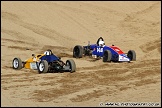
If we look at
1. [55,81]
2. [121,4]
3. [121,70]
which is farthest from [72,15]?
[55,81]

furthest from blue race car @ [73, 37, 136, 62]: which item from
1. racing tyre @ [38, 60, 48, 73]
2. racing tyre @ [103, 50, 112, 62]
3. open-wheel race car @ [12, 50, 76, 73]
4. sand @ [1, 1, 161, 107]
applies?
racing tyre @ [38, 60, 48, 73]

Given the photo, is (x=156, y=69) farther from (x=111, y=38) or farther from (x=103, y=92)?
(x=111, y=38)

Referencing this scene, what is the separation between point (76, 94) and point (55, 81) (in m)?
2.51

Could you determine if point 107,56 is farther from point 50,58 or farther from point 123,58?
point 50,58

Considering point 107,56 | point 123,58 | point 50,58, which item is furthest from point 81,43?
point 50,58

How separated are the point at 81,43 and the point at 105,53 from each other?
10.4 meters

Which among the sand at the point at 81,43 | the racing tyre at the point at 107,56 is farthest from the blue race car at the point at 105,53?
the sand at the point at 81,43

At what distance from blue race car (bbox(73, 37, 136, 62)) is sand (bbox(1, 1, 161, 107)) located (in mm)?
466

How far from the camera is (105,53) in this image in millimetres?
21750

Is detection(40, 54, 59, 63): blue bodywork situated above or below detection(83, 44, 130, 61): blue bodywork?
below

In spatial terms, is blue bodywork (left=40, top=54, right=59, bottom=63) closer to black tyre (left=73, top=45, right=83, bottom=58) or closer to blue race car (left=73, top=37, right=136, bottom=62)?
blue race car (left=73, top=37, right=136, bottom=62)

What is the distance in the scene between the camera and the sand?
13.1m

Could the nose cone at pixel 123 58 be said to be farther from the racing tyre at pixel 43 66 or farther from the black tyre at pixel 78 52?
the racing tyre at pixel 43 66

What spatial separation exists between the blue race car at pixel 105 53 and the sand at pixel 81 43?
1.53 feet
